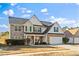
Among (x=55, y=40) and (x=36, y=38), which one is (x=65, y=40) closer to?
(x=55, y=40)

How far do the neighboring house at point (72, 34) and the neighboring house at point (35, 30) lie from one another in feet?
0.25

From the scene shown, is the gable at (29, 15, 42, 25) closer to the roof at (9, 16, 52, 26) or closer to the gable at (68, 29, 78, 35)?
the roof at (9, 16, 52, 26)

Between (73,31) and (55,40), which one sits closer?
(73,31)

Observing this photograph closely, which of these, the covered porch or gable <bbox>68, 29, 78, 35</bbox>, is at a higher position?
gable <bbox>68, 29, 78, 35</bbox>

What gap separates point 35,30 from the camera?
4.18 meters

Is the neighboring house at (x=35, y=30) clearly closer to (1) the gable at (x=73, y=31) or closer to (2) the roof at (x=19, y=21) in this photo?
(2) the roof at (x=19, y=21)

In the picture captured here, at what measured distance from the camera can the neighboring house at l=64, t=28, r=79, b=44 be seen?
414cm

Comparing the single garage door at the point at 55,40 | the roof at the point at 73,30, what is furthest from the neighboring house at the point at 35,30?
the roof at the point at 73,30

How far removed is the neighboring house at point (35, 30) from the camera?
4.14m

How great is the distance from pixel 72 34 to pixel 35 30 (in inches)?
18.3

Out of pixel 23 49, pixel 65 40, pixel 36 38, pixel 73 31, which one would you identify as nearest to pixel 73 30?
pixel 73 31

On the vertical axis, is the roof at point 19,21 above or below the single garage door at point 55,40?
above

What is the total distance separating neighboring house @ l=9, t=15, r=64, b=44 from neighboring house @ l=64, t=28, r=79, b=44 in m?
0.08

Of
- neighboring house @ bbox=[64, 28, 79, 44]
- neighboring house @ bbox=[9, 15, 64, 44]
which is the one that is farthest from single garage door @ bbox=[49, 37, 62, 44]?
neighboring house @ bbox=[64, 28, 79, 44]
